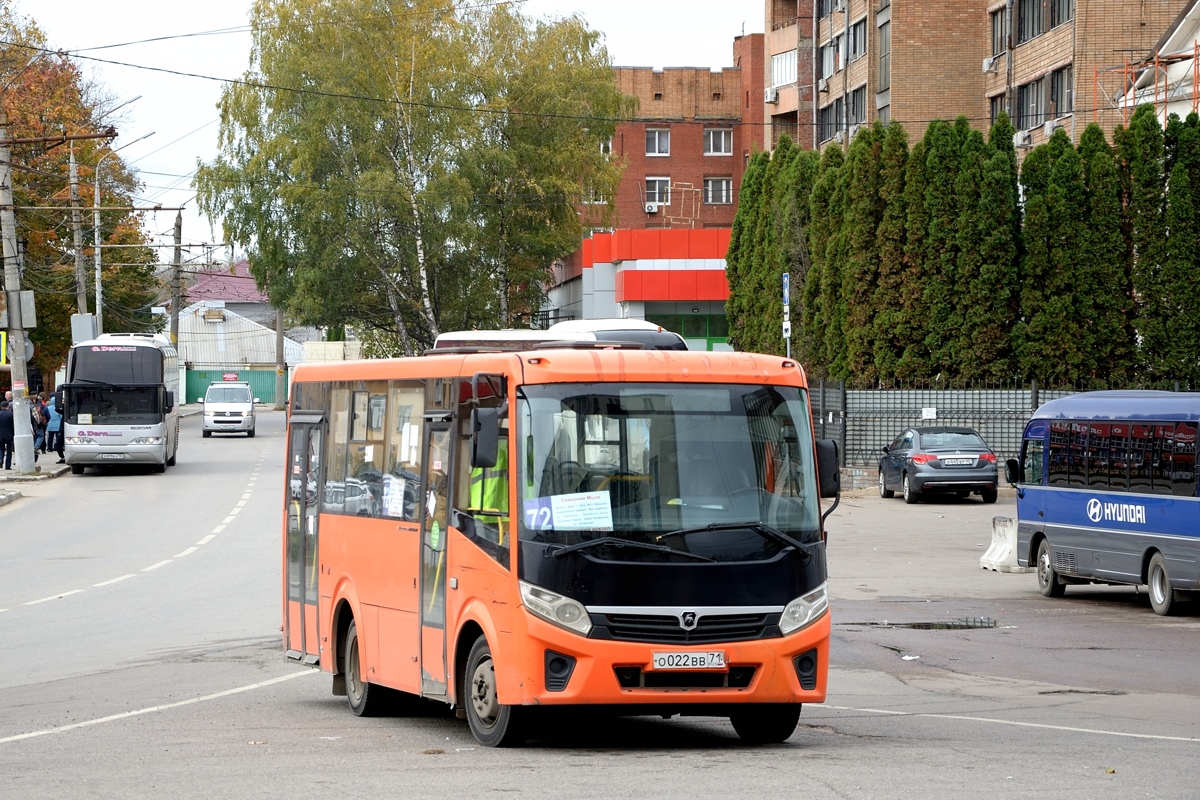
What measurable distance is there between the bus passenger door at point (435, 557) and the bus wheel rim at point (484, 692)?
0.35 m

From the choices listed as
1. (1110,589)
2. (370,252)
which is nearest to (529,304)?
(370,252)

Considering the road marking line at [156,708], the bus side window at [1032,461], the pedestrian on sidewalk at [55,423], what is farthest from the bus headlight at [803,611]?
the pedestrian on sidewalk at [55,423]

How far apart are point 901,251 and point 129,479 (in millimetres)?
19448

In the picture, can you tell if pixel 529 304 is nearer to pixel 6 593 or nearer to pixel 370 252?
pixel 370 252

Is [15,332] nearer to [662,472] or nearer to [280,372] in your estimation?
[662,472]

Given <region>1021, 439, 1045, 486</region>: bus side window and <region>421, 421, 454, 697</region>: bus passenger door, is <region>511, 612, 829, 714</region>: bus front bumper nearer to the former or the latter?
<region>421, 421, 454, 697</region>: bus passenger door

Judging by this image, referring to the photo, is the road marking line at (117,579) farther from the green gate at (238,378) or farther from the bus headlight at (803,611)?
the green gate at (238,378)

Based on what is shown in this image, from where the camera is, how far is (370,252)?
5619 cm

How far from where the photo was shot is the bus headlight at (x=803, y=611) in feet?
30.0

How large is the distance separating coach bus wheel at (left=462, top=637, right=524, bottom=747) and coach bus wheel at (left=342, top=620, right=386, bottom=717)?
1.67m

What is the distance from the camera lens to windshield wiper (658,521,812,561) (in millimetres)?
9023

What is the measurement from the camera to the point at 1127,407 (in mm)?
18734

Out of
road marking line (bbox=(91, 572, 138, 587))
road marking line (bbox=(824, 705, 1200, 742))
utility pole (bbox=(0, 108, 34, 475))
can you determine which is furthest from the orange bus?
utility pole (bbox=(0, 108, 34, 475))

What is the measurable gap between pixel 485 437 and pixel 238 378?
96404mm
